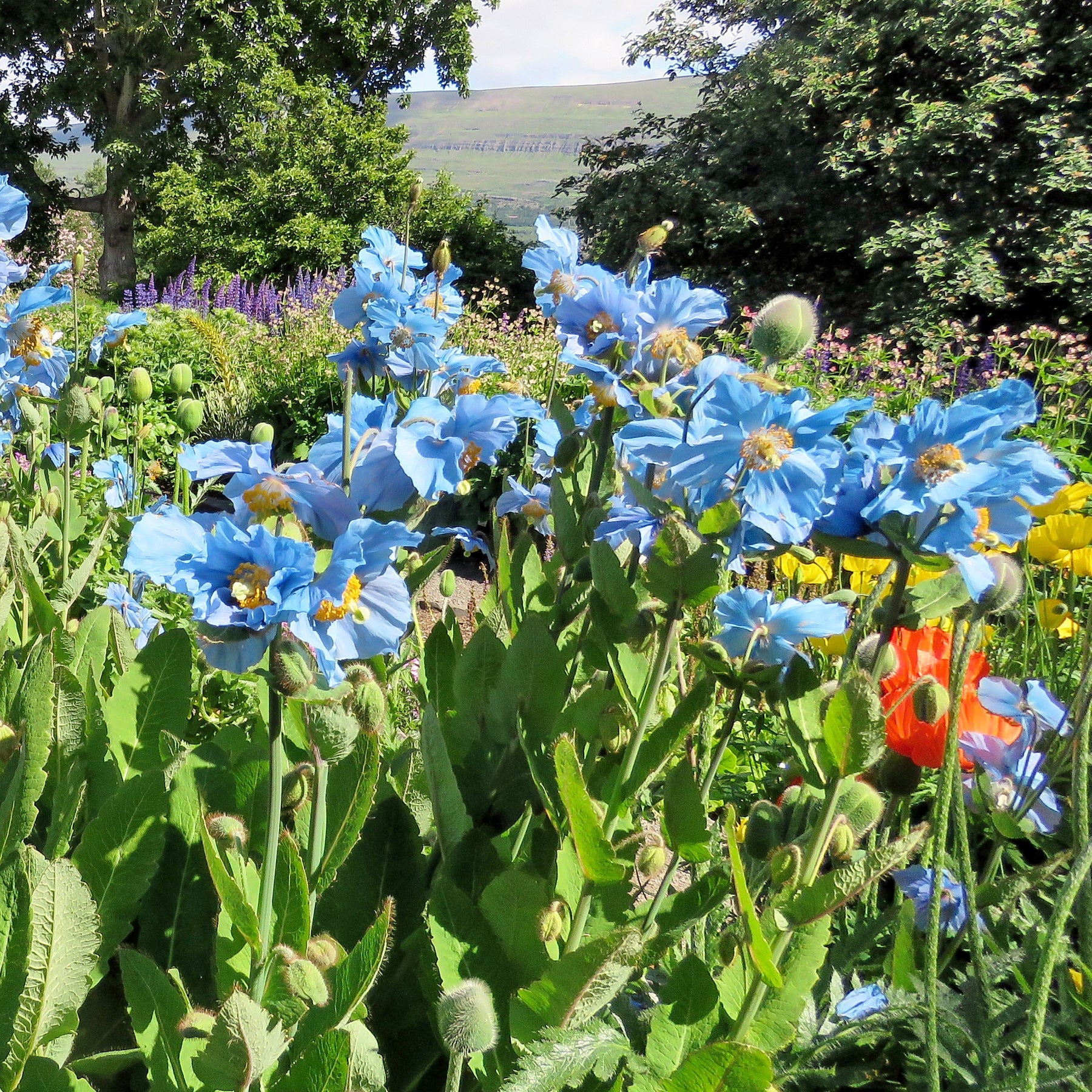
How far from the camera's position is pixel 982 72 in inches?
332

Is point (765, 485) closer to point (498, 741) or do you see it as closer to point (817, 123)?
point (498, 741)

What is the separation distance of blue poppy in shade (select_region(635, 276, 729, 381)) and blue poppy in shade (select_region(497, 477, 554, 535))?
0.34 m

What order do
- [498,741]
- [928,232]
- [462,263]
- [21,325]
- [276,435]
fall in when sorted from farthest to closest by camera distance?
[462,263] < [928,232] < [276,435] < [21,325] < [498,741]

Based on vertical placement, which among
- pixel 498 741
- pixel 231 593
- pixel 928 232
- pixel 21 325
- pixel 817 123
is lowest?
pixel 498 741

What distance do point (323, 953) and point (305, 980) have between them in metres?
0.07

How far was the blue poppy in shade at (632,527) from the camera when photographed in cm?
84

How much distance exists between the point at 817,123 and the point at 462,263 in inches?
220

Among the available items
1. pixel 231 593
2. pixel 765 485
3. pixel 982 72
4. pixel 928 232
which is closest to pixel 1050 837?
pixel 765 485

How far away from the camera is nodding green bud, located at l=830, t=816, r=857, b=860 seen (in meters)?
0.72

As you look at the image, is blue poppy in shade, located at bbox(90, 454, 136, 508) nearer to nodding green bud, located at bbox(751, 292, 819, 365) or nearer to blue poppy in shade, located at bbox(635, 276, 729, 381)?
blue poppy in shade, located at bbox(635, 276, 729, 381)

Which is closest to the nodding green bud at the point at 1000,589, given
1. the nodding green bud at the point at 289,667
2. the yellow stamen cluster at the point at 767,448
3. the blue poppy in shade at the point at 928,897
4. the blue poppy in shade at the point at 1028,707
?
the yellow stamen cluster at the point at 767,448

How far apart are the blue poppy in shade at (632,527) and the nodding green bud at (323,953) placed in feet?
1.26

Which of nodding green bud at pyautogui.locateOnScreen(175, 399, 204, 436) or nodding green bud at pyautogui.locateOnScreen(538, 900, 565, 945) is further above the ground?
nodding green bud at pyautogui.locateOnScreen(175, 399, 204, 436)

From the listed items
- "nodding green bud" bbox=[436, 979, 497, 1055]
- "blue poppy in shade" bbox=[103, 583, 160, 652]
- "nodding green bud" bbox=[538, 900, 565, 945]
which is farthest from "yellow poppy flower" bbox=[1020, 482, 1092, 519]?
"blue poppy in shade" bbox=[103, 583, 160, 652]
